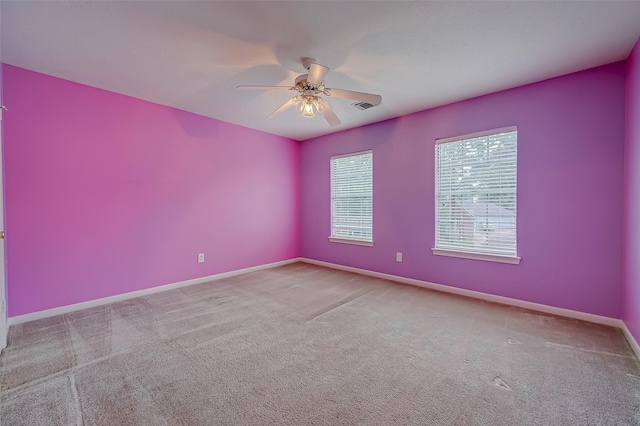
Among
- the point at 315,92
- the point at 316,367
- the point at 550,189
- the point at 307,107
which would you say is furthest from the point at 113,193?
the point at 550,189

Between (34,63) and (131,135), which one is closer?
(34,63)

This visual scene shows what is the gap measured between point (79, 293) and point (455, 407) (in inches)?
144

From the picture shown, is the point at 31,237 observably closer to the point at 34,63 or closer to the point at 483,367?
the point at 34,63

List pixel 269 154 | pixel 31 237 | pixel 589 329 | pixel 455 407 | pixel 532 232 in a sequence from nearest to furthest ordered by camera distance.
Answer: pixel 455 407 → pixel 589 329 → pixel 31 237 → pixel 532 232 → pixel 269 154

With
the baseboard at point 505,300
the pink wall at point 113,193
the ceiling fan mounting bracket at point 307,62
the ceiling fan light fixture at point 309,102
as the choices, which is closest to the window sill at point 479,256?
the baseboard at point 505,300

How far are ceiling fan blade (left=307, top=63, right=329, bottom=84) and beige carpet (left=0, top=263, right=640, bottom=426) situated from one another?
2.17 meters

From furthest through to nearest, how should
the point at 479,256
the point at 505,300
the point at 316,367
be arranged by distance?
the point at 479,256, the point at 505,300, the point at 316,367

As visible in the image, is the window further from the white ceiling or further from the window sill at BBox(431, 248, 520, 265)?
the white ceiling

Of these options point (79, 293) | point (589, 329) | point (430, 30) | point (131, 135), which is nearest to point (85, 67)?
point (131, 135)

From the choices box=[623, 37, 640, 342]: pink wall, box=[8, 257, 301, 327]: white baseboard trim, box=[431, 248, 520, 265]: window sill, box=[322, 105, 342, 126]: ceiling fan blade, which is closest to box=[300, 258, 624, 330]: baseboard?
box=[623, 37, 640, 342]: pink wall

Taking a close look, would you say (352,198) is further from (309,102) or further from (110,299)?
(110,299)

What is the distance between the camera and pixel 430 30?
1962 mm

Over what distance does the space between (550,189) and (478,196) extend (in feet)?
2.18

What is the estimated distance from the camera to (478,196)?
126 inches
